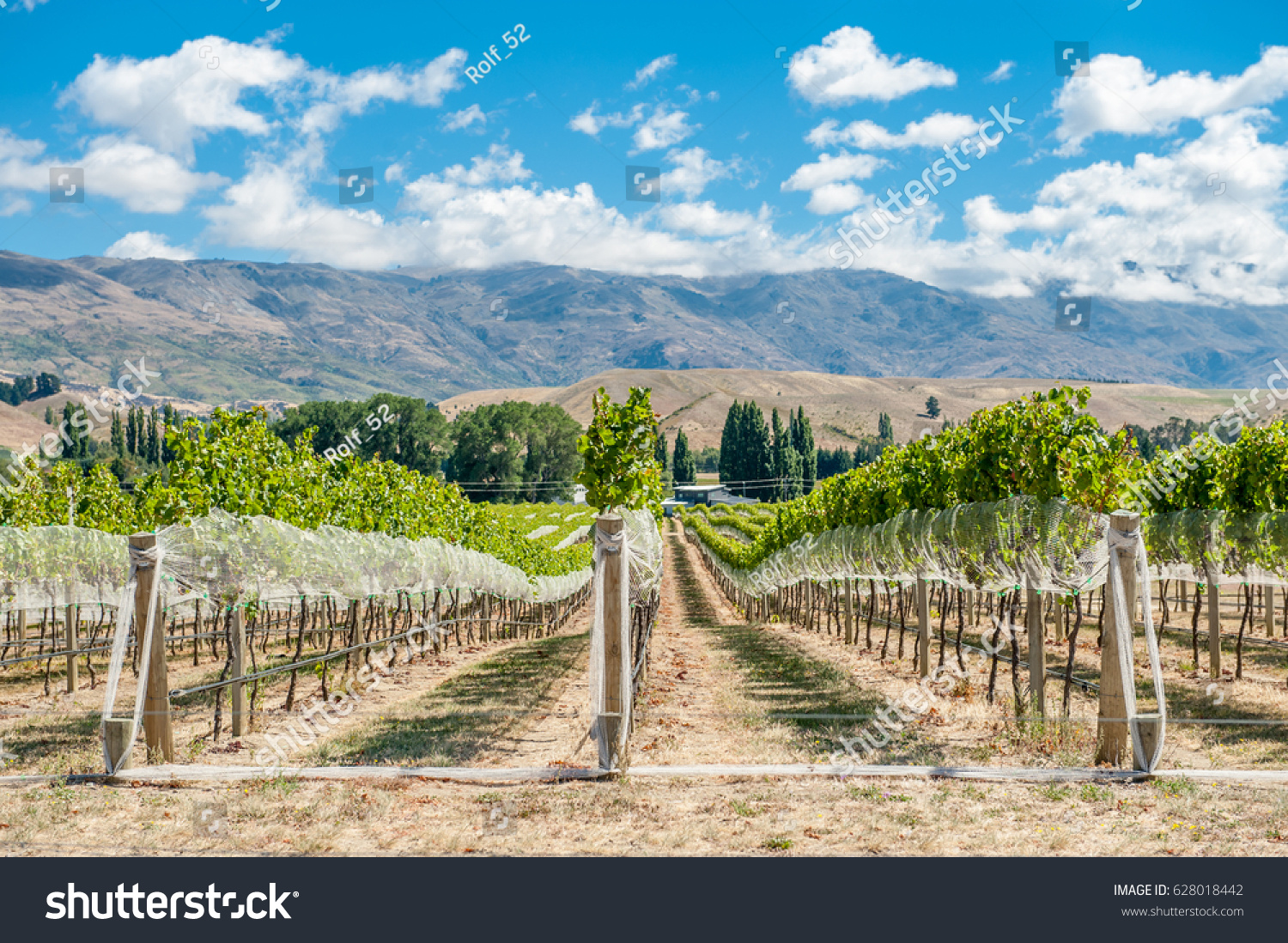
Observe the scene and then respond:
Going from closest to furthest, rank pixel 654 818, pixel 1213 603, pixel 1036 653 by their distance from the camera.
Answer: pixel 654 818 < pixel 1036 653 < pixel 1213 603

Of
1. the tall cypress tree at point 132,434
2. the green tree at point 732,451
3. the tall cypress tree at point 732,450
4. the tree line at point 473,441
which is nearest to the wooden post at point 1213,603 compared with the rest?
the tree line at point 473,441

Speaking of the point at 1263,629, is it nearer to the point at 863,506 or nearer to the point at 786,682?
the point at 863,506

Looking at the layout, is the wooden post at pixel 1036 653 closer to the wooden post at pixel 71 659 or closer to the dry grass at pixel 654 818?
the dry grass at pixel 654 818

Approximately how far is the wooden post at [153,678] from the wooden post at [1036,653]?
8.00 metres

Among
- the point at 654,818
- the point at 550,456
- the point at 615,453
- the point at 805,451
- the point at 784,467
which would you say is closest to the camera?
the point at 654,818

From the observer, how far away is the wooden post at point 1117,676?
22.1 feet

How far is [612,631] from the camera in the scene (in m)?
7.04

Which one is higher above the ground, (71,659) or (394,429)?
(394,429)

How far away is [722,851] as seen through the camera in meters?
5.11

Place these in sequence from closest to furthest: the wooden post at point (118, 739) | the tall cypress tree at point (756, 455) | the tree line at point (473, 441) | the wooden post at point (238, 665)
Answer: the wooden post at point (118, 739) < the wooden post at point (238, 665) < the tree line at point (473, 441) < the tall cypress tree at point (756, 455)

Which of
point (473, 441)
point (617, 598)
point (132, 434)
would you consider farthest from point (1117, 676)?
point (132, 434)

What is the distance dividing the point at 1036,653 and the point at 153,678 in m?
8.30

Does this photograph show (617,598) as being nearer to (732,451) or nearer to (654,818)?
(654,818)
